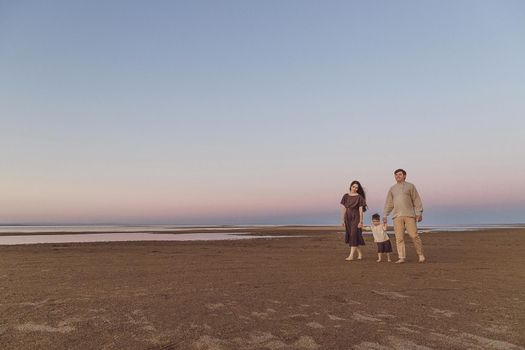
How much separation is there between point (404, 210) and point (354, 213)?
1301 mm

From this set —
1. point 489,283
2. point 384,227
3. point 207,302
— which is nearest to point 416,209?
point 384,227

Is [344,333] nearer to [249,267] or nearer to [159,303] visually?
[159,303]

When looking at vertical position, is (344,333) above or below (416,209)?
below

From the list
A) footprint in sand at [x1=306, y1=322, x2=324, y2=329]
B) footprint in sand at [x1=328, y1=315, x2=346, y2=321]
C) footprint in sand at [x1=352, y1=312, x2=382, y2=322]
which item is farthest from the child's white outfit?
footprint in sand at [x1=306, y1=322, x2=324, y2=329]

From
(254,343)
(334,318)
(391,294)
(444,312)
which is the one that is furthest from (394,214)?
(254,343)

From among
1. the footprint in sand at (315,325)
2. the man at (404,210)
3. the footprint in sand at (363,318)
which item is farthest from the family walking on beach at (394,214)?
the footprint in sand at (315,325)

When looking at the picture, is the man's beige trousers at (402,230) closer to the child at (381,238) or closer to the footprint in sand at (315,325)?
the child at (381,238)

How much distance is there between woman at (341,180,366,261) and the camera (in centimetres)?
1110

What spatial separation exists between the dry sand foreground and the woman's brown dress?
2102mm

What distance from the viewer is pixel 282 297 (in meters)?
5.97

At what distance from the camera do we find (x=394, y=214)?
1084cm

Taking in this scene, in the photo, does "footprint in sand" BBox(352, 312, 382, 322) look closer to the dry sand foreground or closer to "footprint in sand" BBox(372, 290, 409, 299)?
the dry sand foreground

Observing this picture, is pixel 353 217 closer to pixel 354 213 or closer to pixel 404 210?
pixel 354 213

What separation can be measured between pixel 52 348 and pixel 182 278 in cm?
409
